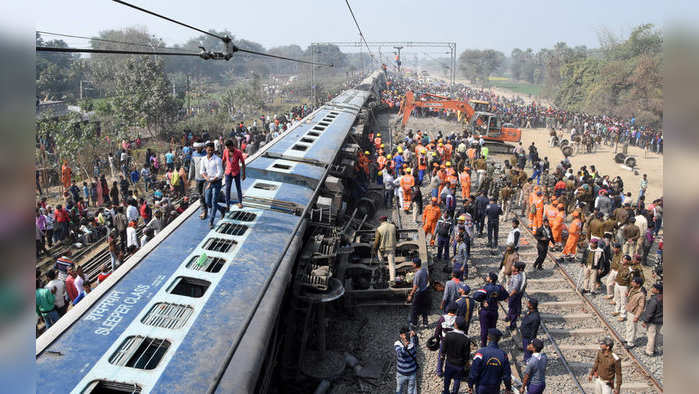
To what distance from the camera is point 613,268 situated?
11.3 metres

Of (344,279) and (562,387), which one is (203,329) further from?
(562,387)

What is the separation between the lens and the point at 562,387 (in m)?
8.88

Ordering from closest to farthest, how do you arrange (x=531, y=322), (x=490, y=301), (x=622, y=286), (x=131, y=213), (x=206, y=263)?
(x=206, y=263)
(x=531, y=322)
(x=490, y=301)
(x=622, y=286)
(x=131, y=213)

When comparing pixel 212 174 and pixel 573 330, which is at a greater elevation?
pixel 212 174

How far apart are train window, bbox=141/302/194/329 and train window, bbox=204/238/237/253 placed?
1.80 meters

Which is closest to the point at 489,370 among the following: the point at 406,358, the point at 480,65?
the point at 406,358

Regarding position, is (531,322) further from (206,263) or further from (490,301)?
(206,263)

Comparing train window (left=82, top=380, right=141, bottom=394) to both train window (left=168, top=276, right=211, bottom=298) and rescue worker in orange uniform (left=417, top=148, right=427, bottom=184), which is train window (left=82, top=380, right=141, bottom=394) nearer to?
train window (left=168, top=276, right=211, bottom=298)

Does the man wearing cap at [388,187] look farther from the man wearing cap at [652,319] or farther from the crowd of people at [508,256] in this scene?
the man wearing cap at [652,319]

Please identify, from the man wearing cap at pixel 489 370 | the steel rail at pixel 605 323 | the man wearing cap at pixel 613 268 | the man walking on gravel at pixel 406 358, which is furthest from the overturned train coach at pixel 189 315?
the man wearing cap at pixel 613 268

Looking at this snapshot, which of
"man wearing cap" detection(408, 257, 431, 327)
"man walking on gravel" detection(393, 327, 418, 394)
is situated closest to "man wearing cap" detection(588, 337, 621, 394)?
"man walking on gravel" detection(393, 327, 418, 394)

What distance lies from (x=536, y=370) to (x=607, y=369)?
125cm

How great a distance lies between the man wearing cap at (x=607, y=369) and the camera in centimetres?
783

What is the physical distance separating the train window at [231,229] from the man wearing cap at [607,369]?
662cm
